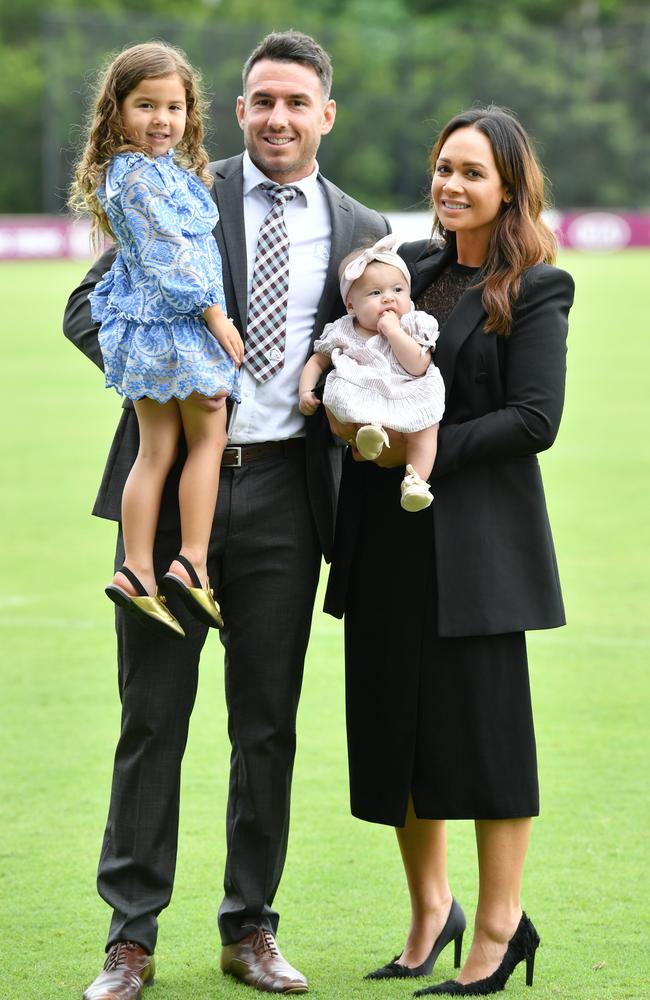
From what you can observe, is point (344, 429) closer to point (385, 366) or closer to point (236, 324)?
point (385, 366)

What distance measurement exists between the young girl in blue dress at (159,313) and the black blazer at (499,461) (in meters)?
0.56

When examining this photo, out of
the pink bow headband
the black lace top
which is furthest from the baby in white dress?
the black lace top

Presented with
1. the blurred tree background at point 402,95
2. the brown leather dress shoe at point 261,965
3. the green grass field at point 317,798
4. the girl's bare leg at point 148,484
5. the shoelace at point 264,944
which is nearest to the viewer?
the girl's bare leg at point 148,484

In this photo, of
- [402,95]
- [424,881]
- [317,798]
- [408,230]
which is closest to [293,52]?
[424,881]

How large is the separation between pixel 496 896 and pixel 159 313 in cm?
167

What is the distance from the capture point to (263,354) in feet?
13.3

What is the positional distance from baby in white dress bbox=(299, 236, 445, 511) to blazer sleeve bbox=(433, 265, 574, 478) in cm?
8

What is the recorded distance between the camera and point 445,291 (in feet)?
13.2

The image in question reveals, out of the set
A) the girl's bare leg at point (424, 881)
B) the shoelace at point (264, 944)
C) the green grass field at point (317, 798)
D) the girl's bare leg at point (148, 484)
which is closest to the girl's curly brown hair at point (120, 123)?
the girl's bare leg at point (148, 484)

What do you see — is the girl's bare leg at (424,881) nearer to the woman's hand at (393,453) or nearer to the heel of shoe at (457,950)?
the heel of shoe at (457,950)

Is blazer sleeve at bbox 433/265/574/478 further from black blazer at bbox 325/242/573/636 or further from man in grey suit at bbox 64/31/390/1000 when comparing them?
man in grey suit at bbox 64/31/390/1000

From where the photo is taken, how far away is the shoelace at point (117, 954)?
3.97m

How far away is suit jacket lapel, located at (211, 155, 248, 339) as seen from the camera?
4.06m

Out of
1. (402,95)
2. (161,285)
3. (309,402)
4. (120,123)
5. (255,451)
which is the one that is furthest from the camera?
(402,95)
